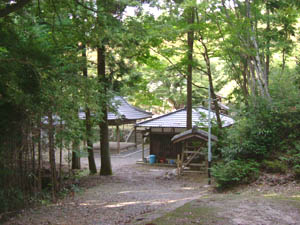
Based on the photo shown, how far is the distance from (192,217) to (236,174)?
166 inches

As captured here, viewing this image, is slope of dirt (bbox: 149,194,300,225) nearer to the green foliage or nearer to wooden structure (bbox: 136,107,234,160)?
the green foliage

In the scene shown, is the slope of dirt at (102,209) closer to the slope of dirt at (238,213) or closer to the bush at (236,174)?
the slope of dirt at (238,213)

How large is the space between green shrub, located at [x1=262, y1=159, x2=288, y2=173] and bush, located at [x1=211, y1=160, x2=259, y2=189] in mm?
251

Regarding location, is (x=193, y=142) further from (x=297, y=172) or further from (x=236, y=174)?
(x=297, y=172)

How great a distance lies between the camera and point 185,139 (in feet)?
44.0

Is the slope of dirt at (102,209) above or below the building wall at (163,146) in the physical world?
below

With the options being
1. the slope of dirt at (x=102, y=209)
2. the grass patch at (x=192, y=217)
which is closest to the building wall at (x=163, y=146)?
the slope of dirt at (x=102, y=209)

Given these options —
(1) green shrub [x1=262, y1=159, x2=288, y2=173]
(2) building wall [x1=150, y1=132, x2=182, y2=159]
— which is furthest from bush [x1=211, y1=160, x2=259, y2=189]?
(2) building wall [x1=150, y1=132, x2=182, y2=159]

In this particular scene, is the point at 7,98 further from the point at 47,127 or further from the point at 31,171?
the point at 31,171

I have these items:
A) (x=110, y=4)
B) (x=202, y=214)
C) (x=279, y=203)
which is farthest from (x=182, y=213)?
(x=110, y=4)

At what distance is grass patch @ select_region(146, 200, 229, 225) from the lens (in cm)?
411

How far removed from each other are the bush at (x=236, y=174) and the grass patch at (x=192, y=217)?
3.39 metres

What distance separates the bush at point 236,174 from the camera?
8078 millimetres

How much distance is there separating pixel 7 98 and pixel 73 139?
116 inches
